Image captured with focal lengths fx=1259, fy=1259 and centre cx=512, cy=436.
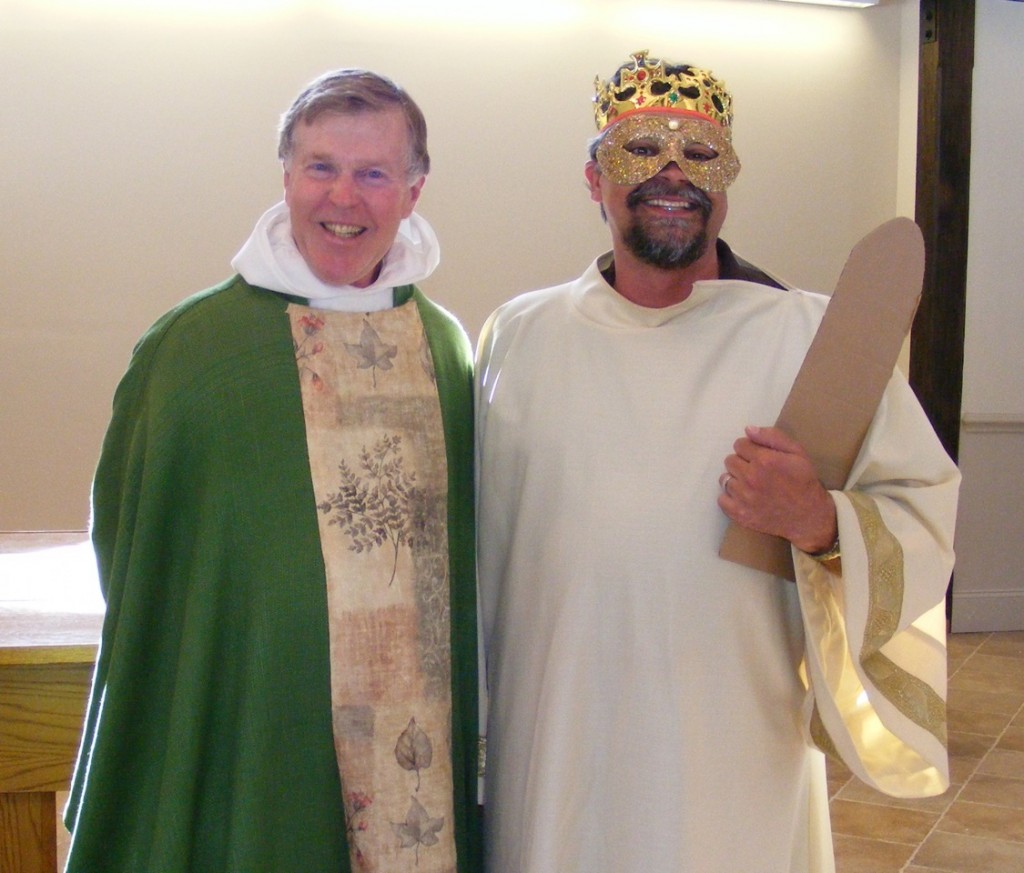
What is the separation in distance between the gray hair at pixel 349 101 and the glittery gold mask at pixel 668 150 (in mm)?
368

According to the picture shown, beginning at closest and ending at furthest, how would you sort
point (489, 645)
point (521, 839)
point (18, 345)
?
point (521, 839)
point (489, 645)
point (18, 345)

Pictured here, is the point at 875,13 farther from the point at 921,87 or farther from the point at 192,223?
the point at 192,223

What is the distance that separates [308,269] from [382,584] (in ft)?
1.73

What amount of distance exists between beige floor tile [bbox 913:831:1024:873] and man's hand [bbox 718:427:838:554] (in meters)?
2.41

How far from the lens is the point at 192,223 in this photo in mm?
5469

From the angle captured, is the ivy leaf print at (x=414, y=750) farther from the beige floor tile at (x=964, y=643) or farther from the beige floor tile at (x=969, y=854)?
the beige floor tile at (x=964, y=643)

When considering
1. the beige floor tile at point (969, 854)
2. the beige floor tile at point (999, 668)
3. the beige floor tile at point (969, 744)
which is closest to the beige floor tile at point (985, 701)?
the beige floor tile at point (999, 668)

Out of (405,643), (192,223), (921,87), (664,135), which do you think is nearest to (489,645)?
(405,643)

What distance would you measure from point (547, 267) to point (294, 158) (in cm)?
405

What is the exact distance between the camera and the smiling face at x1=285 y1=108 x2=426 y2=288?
201cm

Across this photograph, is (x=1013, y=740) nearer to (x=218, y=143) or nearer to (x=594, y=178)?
(x=594, y=178)

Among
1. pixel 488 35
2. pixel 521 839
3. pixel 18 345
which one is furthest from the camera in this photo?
pixel 488 35

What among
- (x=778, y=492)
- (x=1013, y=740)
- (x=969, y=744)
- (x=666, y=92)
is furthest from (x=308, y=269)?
(x=1013, y=740)

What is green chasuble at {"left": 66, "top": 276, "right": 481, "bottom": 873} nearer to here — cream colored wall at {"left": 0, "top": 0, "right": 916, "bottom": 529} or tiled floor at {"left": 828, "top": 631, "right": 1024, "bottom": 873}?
tiled floor at {"left": 828, "top": 631, "right": 1024, "bottom": 873}
